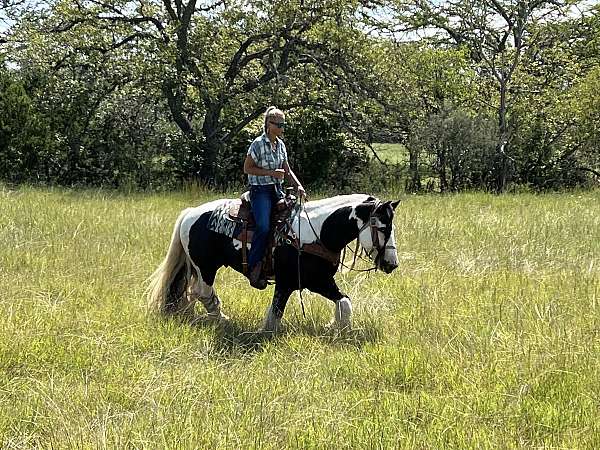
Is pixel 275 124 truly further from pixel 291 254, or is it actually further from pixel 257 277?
pixel 257 277

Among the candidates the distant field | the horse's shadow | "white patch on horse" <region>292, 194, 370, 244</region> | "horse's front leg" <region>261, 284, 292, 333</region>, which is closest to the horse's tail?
the horse's shadow

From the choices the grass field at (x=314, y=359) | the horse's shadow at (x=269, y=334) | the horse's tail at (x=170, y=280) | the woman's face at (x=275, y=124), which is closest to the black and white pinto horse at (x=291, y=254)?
the horse's tail at (x=170, y=280)

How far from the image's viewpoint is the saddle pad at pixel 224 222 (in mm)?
6773

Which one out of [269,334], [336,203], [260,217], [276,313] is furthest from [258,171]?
[269,334]

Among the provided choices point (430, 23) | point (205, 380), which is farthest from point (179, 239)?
point (430, 23)

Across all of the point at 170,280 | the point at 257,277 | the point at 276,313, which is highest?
the point at 257,277

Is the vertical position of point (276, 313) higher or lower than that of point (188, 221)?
lower

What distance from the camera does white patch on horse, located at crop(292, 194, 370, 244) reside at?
6.40 metres

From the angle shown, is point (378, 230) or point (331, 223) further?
point (331, 223)

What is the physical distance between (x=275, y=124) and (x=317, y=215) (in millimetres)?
894

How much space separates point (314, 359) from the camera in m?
5.58

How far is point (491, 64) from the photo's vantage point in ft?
71.1

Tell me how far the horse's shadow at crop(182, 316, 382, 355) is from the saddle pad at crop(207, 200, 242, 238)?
0.86 m

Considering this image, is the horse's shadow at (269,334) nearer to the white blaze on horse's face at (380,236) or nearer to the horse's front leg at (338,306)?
the horse's front leg at (338,306)
